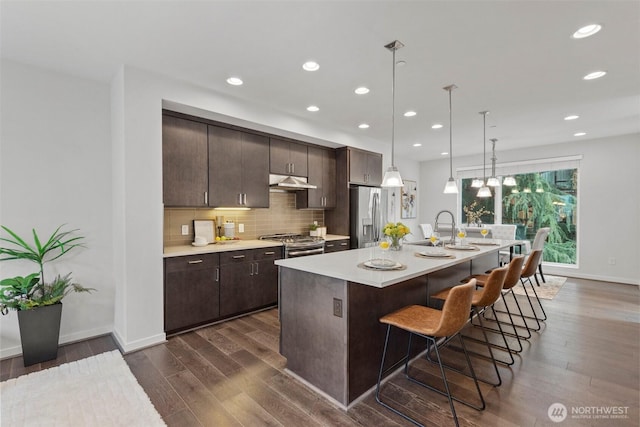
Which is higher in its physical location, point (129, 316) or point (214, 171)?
point (214, 171)

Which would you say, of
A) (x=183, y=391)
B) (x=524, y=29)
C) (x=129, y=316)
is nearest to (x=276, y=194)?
(x=129, y=316)

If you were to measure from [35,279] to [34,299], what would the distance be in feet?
0.57

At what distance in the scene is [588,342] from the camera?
3.00 metres

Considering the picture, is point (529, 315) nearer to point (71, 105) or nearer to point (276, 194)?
point (276, 194)

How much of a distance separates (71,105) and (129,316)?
217cm

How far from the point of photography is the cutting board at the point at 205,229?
3879 millimetres

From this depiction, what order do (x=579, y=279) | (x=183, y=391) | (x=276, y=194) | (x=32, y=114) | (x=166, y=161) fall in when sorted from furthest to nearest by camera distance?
(x=579, y=279), (x=276, y=194), (x=166, y=161), (x=32, y=114), (x=183, y=391)

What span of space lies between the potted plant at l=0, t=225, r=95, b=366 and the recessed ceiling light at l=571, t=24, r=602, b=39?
4.61m

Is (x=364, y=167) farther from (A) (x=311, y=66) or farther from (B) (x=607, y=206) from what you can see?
(B) (x=607, y=206)

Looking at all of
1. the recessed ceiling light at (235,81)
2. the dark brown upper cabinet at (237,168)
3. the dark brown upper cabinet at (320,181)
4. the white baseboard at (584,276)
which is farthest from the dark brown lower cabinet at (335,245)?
the white baseboard at (584,276)

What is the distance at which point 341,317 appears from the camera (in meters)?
2.01

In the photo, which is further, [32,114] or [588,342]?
[588,342]

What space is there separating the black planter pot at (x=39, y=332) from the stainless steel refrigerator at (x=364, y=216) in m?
3.86

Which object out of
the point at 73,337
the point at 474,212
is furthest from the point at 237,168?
the point at 474,212
